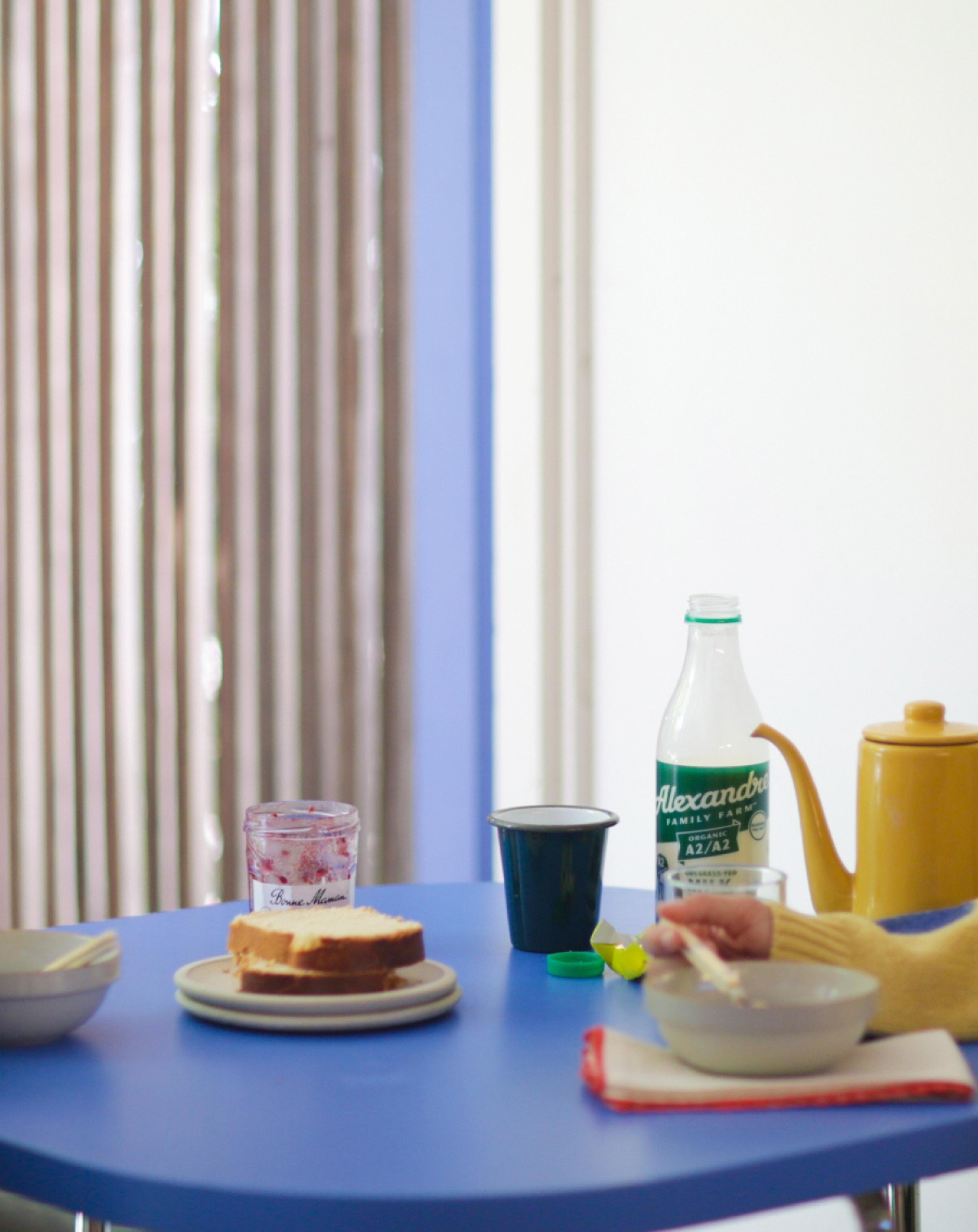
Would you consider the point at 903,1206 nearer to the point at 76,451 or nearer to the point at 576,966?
the point at 576,966

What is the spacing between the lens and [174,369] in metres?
2.15

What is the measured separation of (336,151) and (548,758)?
38.5 inches

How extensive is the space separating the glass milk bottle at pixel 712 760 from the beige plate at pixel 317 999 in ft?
0.60

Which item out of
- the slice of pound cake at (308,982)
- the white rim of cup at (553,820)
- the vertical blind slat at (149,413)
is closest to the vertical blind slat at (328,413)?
the vertical blind slat at (149,413)

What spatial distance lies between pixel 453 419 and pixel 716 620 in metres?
1.19

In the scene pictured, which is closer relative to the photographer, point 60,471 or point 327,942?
point 327,942

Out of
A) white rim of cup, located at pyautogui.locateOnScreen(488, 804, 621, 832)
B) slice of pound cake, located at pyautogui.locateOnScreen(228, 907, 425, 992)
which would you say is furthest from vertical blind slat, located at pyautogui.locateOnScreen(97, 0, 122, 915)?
slice of pound cake, located at pyautogui.locateOnScreen(228, 907, 425, 992)

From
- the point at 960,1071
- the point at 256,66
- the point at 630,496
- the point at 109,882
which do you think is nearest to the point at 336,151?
the point at 256,66

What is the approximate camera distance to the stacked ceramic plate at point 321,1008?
84 cm

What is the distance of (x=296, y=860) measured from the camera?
1.04 meters

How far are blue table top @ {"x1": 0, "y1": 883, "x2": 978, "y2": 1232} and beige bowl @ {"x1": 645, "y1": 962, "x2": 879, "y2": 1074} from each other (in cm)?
3

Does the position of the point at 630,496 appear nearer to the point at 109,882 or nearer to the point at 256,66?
the point at 256,66

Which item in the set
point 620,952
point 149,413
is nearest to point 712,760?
point 620,952

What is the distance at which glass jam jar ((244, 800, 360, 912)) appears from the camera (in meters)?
1.03
